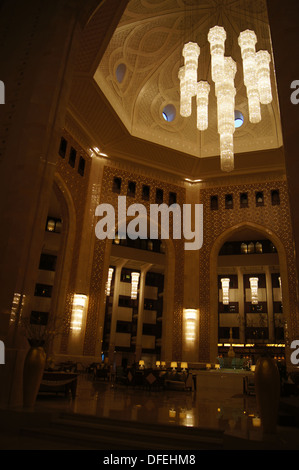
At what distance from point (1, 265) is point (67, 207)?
719cm

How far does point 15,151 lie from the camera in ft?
16.5

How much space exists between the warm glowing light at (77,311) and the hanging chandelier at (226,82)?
6010 mm

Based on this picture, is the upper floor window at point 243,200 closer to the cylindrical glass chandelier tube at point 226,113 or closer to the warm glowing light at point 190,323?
the warm glowing light at point 190,323

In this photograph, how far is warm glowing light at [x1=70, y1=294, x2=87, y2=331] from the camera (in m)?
11.1

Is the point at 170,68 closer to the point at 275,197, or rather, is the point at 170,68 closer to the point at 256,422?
the point at 275,197

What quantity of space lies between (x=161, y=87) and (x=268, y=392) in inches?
488

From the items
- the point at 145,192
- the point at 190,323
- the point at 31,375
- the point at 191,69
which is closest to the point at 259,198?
the point at 145,192

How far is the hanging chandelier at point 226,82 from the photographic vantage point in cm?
826

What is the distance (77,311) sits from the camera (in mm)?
11188

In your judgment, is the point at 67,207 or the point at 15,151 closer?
the point at 15,151

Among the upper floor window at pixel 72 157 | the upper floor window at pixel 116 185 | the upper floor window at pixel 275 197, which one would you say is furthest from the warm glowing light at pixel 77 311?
the upper floor window at pixel 275 197
